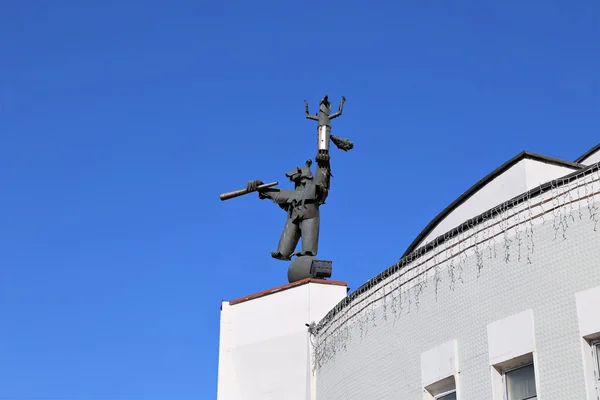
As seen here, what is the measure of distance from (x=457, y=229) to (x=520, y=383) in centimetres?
A: 268

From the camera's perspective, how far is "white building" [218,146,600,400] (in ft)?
41.9

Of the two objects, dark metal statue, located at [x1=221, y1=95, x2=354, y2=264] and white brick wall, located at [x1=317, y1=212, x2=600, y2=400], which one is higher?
dark metal statue, located at [x1=221, y1=95, x2=354, y2=264]

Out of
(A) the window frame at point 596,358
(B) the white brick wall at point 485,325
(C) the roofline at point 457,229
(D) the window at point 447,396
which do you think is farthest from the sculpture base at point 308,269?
(A) the window frame at point 596,358

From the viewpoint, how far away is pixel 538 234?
13.7 meters

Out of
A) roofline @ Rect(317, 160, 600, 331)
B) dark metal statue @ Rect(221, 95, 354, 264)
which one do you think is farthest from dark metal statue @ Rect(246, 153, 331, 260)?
roofline @ Rect(317, 160, 600, 331)

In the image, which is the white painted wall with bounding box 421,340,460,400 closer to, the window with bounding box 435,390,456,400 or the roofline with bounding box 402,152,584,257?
the window with bounding box 435,390,456,400

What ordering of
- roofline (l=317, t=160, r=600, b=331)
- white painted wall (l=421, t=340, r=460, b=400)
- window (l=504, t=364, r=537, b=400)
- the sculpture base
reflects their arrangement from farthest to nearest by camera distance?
1. the sculpture base
2. white painted wall (l=421, t=340, r=460, b=400)
3. roofline (l=317, t=160, r=600, b=331)
4. window (l=504, t=364, r=537, b=400)

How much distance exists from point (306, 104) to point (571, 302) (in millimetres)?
10895

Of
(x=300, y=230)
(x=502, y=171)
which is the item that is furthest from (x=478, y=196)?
(x=300, y=230)

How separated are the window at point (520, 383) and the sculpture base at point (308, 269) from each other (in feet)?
25.8

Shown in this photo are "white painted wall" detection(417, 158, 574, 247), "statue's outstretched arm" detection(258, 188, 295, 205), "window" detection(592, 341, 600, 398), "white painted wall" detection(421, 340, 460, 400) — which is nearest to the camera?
"window" detection(592, 341, 600, 398)

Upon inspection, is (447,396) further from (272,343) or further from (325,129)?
(325,129)

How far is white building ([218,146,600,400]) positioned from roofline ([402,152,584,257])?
4.28m

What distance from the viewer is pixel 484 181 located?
67.9 feet
